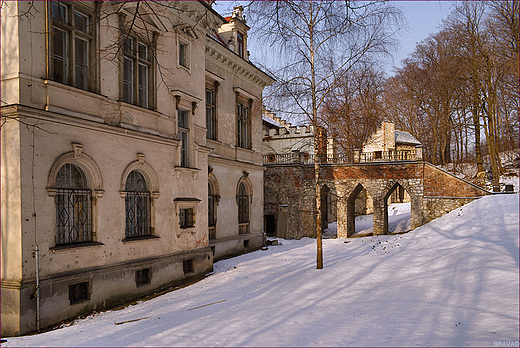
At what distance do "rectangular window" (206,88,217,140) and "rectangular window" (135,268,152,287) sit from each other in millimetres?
7138

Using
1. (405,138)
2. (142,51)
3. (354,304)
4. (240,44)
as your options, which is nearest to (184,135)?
(142,51)

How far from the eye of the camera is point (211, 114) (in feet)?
52.7

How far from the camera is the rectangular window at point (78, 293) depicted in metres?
8.16

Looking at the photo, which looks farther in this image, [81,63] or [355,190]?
[355,190]

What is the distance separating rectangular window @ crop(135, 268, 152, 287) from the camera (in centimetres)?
1004

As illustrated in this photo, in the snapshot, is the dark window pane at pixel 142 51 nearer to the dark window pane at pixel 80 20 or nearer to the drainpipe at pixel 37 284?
the dark window pane at pixel 80 20

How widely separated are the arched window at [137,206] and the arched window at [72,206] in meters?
1.32

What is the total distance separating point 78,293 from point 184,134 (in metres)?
6.20

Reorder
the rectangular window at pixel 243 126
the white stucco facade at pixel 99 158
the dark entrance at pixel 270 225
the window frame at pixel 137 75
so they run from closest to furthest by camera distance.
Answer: the white stucco facade at pixel 99 158 → the window frame at pixel 137 75 → the rectangular window at pixel 243 126 → the dark entrance at pixel 270 225

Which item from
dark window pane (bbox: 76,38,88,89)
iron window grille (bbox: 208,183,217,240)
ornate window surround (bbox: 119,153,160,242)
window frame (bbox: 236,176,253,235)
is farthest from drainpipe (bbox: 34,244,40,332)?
window frame (bbox: 236,176,253,235)

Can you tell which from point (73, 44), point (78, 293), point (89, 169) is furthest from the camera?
point (89, 169)

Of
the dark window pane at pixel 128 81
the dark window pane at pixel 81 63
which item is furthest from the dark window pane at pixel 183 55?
the dark window pane at pixel 81 63

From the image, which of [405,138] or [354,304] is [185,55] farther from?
[405,138]

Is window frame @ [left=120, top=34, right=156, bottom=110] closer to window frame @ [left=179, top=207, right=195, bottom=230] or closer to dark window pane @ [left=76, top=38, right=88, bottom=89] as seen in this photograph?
dark window pane @ [left=76, top=38, right=88, bottom=89]
